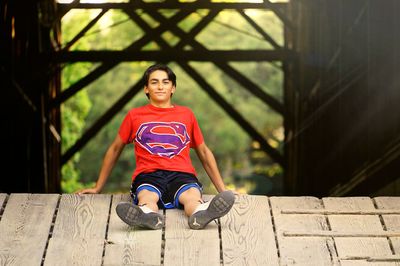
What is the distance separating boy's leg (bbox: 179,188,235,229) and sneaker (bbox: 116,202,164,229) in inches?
8.2

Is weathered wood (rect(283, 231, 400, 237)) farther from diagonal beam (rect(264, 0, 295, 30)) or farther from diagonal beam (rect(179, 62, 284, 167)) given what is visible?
diagonal beam (rect(179, 62, 284, 167))

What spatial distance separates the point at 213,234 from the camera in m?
7.25

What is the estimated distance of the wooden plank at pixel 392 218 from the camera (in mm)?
7252

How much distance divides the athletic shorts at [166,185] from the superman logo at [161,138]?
14 centimetres

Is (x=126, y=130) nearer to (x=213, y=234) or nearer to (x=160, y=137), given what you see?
(x=160, y=137)

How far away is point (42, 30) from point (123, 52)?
118 centimetres

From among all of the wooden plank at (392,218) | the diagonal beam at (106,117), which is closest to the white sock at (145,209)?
the wooden plank at (392,218)

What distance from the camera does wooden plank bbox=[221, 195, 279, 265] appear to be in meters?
6.97

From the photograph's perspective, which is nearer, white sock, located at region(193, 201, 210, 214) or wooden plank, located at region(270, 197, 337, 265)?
wooden plank, located at region(270, 197, 337, 265)

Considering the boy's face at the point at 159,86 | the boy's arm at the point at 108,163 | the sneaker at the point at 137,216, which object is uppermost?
the boy's face at the point at 159,86

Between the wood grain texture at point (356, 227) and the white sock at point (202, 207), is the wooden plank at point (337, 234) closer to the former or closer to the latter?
the wood grain texture at point (356, 227)

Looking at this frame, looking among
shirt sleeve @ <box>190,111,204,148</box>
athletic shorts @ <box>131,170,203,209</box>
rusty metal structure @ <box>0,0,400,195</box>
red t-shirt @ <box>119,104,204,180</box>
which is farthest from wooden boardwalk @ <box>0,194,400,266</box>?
rusty metal structure @ <box>0,0,400,195</box>

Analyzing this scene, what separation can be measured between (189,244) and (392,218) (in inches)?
54.7

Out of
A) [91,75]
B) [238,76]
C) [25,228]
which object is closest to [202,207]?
[25,228]
